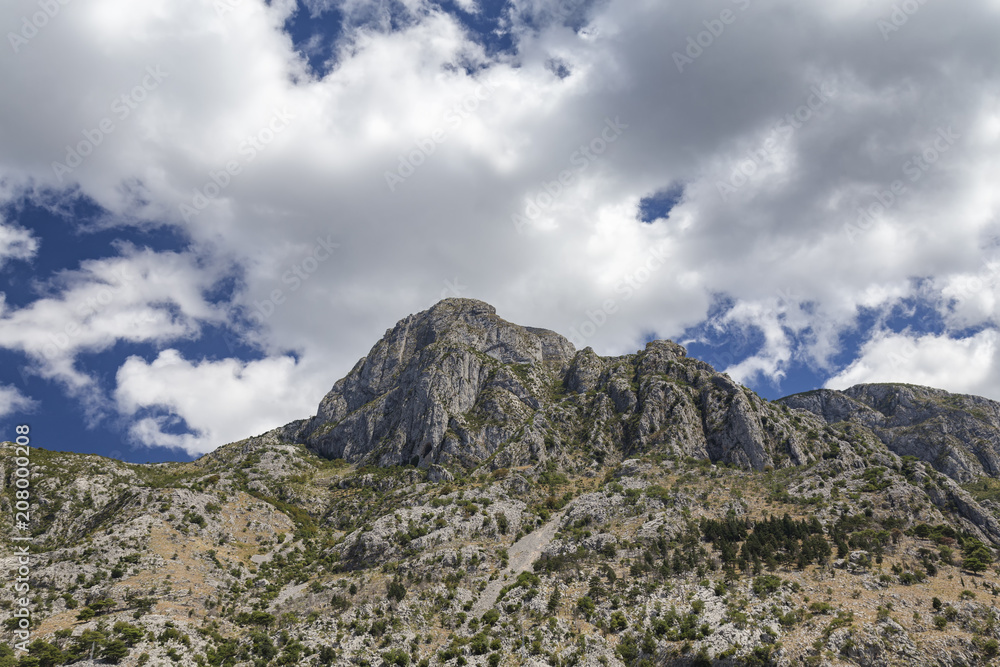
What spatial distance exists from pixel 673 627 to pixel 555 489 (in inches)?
2566

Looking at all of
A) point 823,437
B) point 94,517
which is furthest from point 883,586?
point 94,517

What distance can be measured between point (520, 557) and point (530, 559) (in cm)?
260

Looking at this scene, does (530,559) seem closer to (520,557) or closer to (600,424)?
(520,557)

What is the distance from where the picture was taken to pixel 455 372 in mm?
196625

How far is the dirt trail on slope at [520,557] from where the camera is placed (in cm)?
9184

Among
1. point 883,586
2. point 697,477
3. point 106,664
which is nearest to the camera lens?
point 106,664

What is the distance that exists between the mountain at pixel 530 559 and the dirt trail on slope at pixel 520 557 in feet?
1.44

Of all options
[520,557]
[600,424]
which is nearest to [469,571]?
[520,557]

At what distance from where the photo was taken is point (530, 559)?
10456cm

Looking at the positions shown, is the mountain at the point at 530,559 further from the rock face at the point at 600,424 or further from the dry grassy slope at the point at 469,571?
the rock face at the point at 600,424

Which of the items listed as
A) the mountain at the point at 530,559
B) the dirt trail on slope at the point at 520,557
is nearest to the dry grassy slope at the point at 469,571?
the mountain at the point at 530,559

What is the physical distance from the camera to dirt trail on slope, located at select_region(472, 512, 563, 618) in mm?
91838

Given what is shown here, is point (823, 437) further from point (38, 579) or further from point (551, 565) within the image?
point (38, 579)

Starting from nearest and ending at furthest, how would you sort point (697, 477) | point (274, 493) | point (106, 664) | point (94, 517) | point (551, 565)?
point (106, 664) < point (551, 565) < point (94, 517) < point (697, 477) < point (274, 493)
